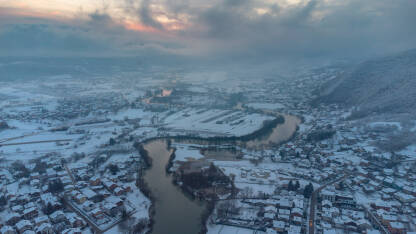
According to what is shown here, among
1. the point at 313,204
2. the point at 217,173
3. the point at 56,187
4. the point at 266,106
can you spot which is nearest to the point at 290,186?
the point at 313,204

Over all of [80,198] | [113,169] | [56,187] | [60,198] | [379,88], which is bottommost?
[60,198]

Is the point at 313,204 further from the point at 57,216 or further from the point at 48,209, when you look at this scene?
the point at 48,209

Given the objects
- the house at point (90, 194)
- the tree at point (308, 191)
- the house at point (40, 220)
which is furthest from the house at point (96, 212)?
the tree at point (308, 191)

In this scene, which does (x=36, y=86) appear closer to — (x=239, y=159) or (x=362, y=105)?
(x=239, y=159)

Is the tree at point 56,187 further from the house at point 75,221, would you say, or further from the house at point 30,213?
the house at point 75,221

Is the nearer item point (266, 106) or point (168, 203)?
point (168, 203)

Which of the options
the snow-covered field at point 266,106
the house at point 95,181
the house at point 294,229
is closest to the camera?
the house at point 294,229
